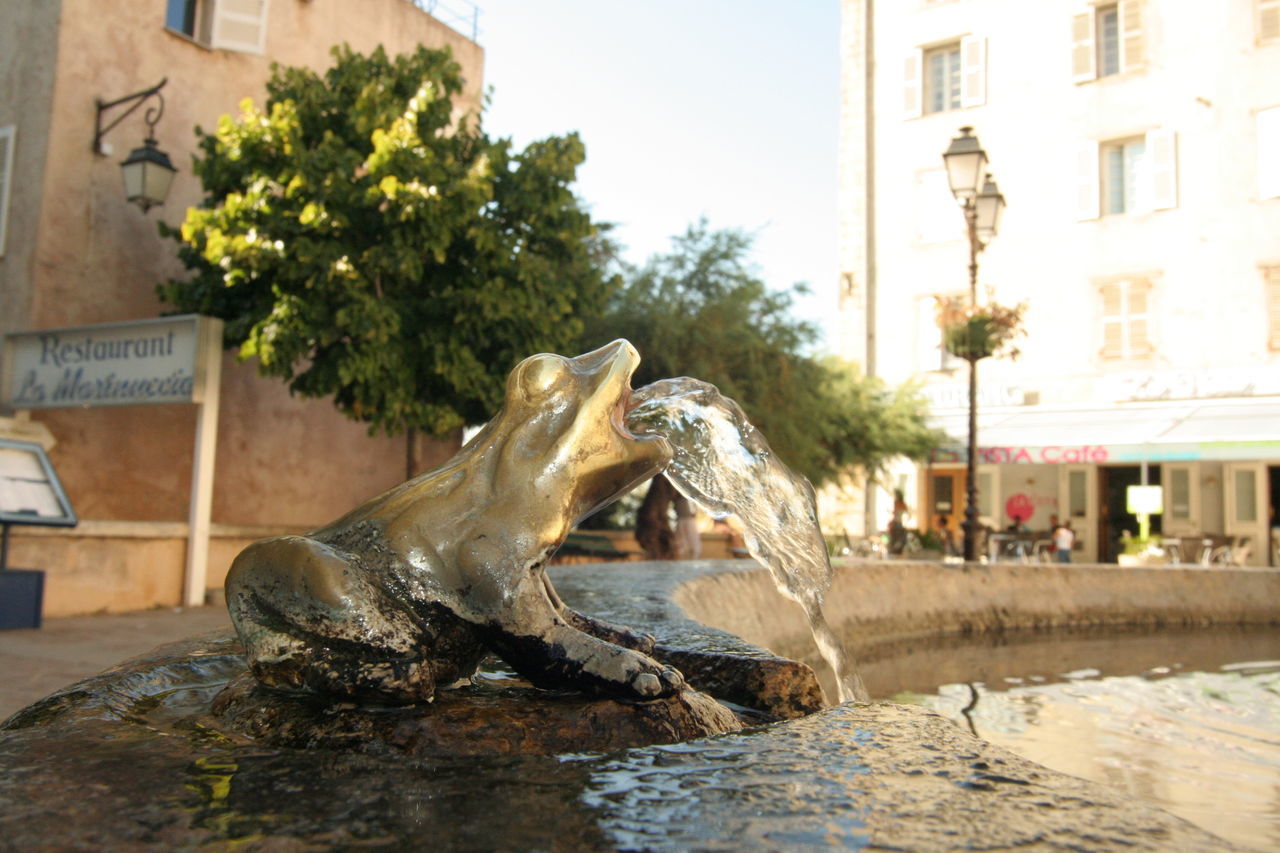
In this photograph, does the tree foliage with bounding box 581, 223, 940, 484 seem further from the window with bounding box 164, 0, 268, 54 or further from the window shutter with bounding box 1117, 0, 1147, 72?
the window shutter with bounding box 1117, 0, 1147, 72

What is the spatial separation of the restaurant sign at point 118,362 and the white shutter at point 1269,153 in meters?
19.7

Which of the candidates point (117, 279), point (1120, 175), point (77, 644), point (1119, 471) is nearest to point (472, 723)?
point (77, 644)

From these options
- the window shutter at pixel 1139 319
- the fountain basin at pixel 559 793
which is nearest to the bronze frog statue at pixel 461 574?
the fountain basin at pixel 559 793

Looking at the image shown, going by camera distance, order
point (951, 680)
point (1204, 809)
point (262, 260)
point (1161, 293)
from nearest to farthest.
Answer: point (1204, 809) < point (951, 680) < point (262, 260) < point (1161, 293)

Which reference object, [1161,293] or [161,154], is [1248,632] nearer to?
[161,154]

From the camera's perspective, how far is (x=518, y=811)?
1335 millimetres

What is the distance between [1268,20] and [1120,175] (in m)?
3.84

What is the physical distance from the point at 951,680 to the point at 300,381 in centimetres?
802

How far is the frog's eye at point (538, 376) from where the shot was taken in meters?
1.89

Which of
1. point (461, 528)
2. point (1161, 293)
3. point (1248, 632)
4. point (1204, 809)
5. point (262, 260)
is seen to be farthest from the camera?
point (1161, 293)

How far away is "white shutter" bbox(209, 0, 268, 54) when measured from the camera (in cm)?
1273

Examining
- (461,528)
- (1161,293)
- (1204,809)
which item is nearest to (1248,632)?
(1204,809)

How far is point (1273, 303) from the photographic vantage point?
20.1m

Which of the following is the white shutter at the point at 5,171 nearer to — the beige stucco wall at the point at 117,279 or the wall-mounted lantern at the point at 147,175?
the beige stucco wall at the point at 117,279
